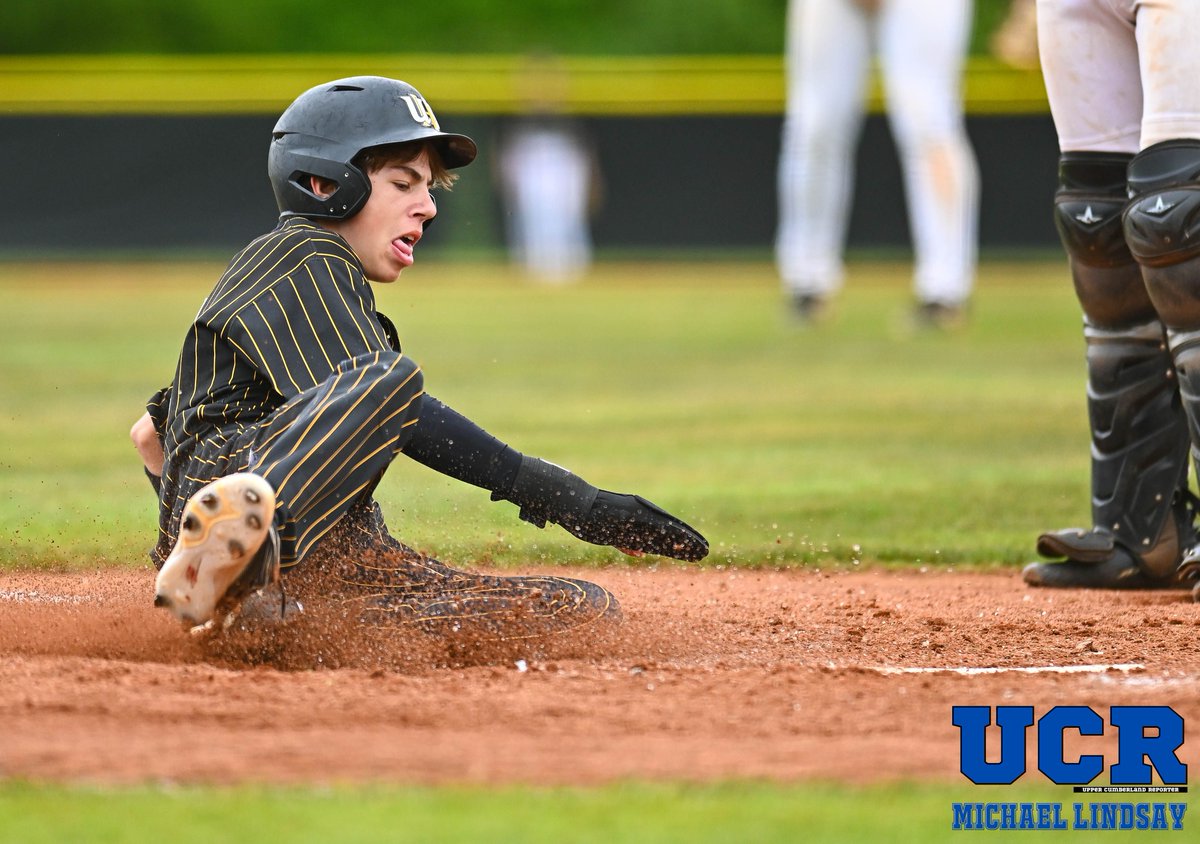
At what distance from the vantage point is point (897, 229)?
74.7ft

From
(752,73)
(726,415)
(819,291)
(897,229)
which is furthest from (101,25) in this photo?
(726,415)

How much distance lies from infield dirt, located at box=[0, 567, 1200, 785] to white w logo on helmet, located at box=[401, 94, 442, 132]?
1092 mm

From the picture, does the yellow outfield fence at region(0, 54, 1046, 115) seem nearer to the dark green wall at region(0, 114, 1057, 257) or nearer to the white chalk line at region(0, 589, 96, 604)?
the dark green wall at region(0, 114, 1057, 257)

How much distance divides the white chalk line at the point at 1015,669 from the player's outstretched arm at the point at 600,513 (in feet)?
1.66

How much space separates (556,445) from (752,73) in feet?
52.4

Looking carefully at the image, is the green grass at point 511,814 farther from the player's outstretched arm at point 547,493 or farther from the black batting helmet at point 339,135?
the black batting helmet at point 339,135

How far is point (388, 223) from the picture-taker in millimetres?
3662

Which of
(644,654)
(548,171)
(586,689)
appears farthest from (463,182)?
(586,689)

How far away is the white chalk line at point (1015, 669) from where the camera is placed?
3.29 m

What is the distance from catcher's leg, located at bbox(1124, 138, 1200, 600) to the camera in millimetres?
3801

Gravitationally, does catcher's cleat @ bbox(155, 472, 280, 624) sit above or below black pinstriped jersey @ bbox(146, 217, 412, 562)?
below

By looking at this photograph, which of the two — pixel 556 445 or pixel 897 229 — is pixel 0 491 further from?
pixel 897 229

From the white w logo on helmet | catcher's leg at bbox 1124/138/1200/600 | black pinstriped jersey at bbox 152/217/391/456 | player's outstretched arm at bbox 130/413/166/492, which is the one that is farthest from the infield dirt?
the white w logo on helmet

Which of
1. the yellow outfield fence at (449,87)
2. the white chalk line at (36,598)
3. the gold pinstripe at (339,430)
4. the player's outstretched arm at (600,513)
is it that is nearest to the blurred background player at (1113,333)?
the player's outstretched arm at (600,513)
